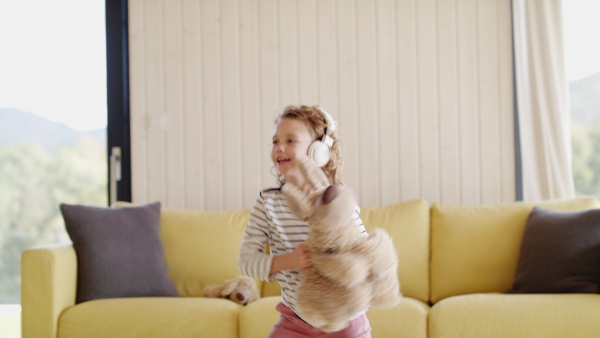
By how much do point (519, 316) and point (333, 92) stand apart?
1742 millimetres

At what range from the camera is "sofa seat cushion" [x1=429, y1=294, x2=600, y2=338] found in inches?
85.7

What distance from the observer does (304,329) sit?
152 cm

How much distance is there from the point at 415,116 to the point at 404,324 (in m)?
1.48

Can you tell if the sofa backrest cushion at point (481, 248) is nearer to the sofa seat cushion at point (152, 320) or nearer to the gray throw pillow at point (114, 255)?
the sofa seat cushion at point (152, 320)

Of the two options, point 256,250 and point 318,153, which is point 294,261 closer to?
point 256,250

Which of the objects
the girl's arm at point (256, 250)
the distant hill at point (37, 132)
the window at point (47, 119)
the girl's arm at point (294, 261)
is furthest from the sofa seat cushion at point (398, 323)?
the distant hill at point (37, 132)

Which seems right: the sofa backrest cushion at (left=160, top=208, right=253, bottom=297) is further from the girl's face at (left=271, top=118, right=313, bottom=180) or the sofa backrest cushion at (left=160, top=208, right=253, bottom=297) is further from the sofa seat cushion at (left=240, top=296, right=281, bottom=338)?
the girl's face at (left=271, top=118, right=313, bottom=180)

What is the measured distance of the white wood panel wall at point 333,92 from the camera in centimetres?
345

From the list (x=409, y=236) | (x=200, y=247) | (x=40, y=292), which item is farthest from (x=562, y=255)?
(x=40, y=292)

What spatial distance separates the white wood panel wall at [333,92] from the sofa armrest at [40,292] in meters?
1.10

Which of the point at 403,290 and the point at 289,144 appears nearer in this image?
the point at 289,144

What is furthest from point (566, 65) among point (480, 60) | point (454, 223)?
point (454, 223)

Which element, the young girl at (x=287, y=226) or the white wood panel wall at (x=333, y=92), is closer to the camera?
the young girl at (x=287, y=226)

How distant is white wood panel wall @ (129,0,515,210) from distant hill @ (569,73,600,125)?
1.20 ft
